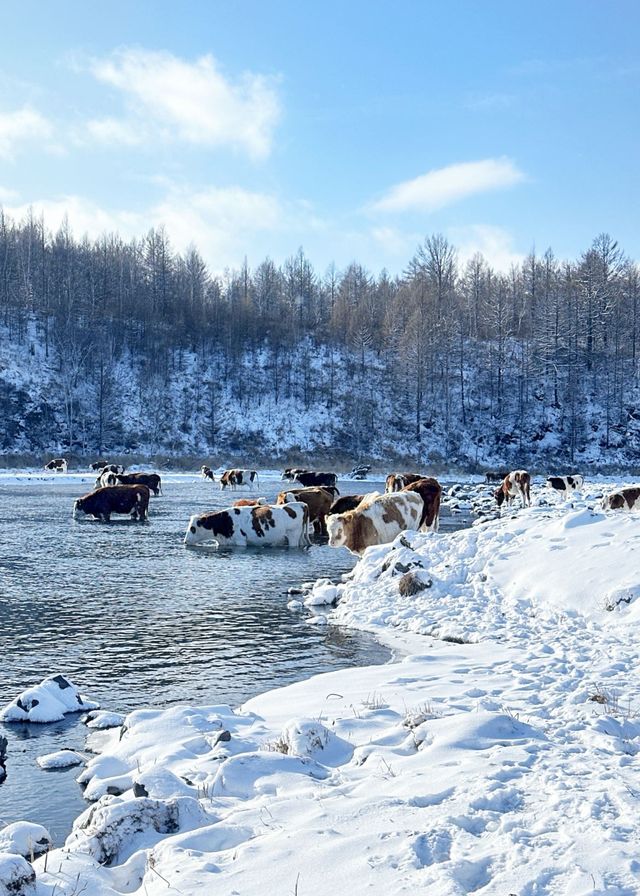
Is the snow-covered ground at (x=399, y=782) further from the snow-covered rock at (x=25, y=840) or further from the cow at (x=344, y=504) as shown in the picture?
the cow at (x=344, y=504)

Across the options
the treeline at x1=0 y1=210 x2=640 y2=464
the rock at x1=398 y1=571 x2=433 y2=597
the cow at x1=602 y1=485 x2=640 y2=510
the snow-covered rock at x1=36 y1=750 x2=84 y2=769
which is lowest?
the snow-covered rock at x1=36 y1=750 x2=84 y2=769

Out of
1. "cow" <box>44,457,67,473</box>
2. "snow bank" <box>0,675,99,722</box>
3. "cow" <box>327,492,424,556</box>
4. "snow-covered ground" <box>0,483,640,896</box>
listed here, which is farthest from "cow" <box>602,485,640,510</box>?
"cow" <box>44,457,67,473</box>

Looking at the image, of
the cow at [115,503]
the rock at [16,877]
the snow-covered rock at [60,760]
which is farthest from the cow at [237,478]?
the rock at [16,877]

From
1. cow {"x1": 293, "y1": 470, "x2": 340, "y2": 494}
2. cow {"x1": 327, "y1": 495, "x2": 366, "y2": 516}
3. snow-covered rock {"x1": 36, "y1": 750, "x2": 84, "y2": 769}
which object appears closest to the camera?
snow-covered rock {"x1": 36, "y1": 750, "x2": 84, "y2": 769}

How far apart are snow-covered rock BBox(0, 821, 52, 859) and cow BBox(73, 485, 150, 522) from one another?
2356cm

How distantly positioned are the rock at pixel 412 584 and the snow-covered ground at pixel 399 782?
252 cm

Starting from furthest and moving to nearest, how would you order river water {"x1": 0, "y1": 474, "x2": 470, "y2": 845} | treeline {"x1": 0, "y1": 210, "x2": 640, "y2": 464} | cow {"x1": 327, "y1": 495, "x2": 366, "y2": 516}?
1. treeline {"x1": 0, "y1": 210, "x2": 640, "y2": 464}
2. cow {"x1": 327, "y1": 495, "x2": 366, "y2": 516}
3. river water {"x1": 0, "y1": 474, "x2": 470, "y2": 845}

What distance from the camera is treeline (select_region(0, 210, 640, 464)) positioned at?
70.1 meters

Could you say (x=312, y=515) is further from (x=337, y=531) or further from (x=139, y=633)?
(x=139, y=633)

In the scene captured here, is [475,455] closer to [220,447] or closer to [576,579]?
[220,447]

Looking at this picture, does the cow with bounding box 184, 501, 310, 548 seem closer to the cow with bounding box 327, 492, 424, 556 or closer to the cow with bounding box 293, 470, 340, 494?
the cow with bounding box 327, 492, 424, 556

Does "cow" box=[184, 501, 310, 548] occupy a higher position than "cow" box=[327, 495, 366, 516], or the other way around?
"cow" box=[327, 495, 366, 516]

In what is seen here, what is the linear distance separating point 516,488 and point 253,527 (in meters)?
15.2

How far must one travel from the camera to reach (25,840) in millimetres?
4531
